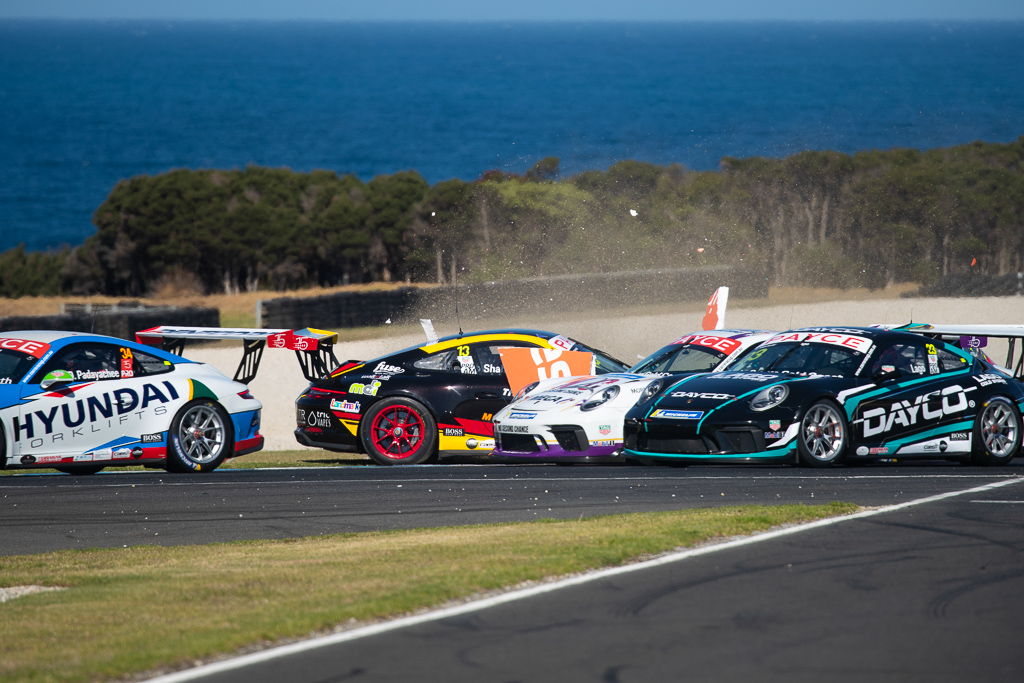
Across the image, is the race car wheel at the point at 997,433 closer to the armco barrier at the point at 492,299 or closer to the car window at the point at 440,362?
the car window at the point at 440,362

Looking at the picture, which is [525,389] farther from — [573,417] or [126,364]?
[126,364]

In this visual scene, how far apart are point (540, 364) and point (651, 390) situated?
5.30 ft

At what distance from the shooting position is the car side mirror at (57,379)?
12.9 m

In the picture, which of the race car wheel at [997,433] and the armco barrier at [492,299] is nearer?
the race car wheel at [997,433]

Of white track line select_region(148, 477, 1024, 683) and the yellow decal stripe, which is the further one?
the yellow decal stripe

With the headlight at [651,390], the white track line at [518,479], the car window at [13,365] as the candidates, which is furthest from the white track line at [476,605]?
the car window at [13,365]

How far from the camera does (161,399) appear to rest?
13523 millimetres

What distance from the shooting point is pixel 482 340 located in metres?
14.8

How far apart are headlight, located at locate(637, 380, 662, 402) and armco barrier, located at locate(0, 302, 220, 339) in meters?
14.3

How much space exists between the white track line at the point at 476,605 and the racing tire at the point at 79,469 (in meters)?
7.52

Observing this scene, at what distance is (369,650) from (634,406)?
7.46m

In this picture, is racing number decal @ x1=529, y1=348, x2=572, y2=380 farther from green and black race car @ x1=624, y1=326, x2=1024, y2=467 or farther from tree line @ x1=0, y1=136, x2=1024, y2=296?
tree line @ x1=0, y1=136, x2=1024, y2=296

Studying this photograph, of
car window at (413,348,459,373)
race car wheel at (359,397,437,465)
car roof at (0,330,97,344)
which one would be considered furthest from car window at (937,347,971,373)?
car roof at (0,330,97,344)

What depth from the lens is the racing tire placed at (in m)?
13.9
